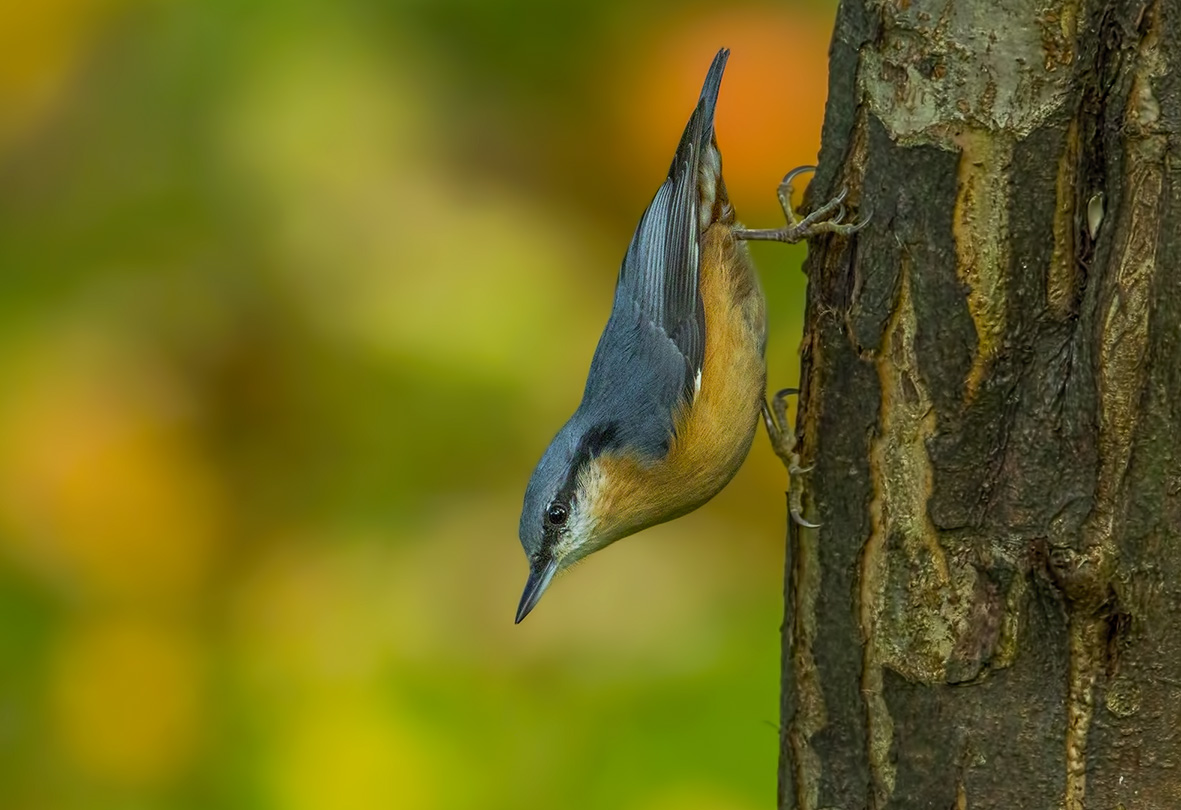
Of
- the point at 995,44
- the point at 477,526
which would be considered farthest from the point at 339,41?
the point at 995,44

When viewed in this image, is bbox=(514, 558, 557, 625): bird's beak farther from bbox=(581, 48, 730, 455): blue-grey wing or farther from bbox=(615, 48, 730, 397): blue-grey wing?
bbox=(615, 48, 730, 397): blue-grey wing

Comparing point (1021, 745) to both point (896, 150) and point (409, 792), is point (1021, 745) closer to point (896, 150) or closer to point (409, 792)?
point (896, 150)

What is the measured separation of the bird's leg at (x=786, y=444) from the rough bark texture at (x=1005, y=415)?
0.39ft

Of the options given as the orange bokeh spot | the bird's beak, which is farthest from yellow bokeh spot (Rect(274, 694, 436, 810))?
the orange bokeh spot

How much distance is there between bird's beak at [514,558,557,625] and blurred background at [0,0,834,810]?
29 centimetres

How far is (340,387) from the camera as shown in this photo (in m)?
3.79

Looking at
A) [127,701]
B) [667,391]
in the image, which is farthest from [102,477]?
[667,391]

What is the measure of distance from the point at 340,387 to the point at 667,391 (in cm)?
105

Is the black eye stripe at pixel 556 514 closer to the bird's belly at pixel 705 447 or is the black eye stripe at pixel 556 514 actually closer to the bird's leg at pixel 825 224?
the bird's belly at pixel 705 447

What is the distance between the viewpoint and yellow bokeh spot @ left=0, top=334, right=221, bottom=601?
360cm

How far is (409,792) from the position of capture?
325 cm

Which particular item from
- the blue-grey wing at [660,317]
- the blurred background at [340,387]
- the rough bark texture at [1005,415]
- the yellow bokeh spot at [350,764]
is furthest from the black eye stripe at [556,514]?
the rough bark texture at [1005,415]

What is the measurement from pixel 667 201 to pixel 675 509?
33.2 inches

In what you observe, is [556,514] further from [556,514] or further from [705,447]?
[705,447]
